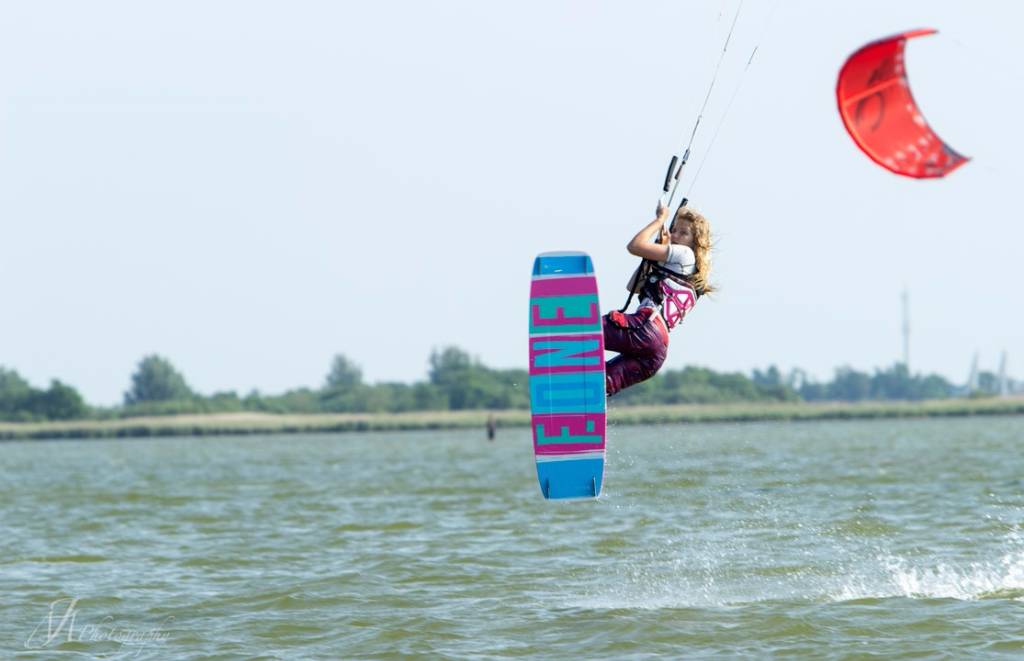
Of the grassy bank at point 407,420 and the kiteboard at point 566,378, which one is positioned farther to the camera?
the grassy bank at point 407,420

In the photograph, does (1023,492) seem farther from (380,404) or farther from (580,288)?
(380,404)

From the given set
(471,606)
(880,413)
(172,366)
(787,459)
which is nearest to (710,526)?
(471,606)

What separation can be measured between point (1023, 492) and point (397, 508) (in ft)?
31.7

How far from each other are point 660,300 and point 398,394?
376ft

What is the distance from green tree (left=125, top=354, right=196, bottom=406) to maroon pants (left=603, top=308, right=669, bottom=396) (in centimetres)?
13243

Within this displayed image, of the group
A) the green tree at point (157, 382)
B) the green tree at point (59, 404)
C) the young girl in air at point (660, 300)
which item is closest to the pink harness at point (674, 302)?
the young girl in air at point (660, 300)

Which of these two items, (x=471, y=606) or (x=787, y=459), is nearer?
(x=471, y=606)

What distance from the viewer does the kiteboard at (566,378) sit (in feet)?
Result: 35.9

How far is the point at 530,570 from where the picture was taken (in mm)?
14875

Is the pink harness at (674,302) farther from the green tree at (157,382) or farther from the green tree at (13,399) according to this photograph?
the green tree at (157,382)

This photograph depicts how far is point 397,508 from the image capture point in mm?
23484

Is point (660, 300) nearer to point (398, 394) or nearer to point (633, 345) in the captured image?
point (633, 345)
